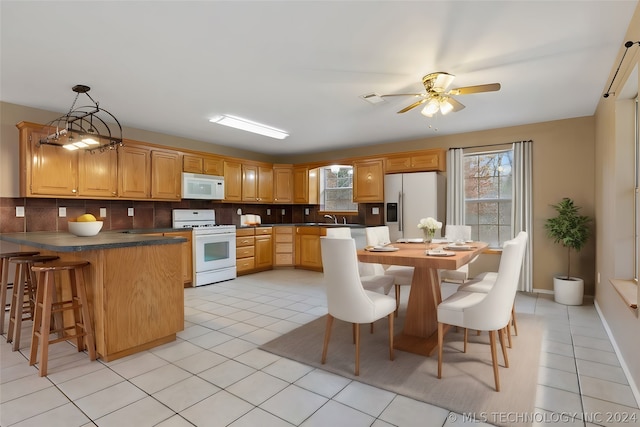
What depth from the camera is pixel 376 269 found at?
3.70m

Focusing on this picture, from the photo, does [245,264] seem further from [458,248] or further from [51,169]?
[458,248]

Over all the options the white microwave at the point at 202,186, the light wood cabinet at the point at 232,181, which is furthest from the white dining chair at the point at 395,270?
the light wood cabinet at the point at 232,181

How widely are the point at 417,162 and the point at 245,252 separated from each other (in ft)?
11.0

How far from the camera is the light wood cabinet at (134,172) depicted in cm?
459

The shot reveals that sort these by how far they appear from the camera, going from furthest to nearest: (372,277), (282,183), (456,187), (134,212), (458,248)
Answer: (282,183), (456,187), (134,212), (372,277), (458,248)

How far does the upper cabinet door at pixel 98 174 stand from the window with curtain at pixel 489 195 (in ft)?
16.8

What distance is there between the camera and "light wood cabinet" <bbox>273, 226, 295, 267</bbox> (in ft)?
21.6

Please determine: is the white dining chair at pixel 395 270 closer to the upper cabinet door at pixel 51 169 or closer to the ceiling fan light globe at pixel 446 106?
the ceiling fan light globe at pixel 446 106

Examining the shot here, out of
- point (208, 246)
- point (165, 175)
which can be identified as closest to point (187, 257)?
point (208, 246)

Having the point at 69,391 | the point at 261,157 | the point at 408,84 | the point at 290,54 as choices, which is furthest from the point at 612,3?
the point at 261,157

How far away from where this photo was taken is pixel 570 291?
4.00 metres

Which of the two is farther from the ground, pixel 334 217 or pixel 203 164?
pixel 203 164

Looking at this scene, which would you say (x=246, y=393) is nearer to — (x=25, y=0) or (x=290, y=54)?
(x=290, y=54)

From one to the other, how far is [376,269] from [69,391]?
2.77 metres
